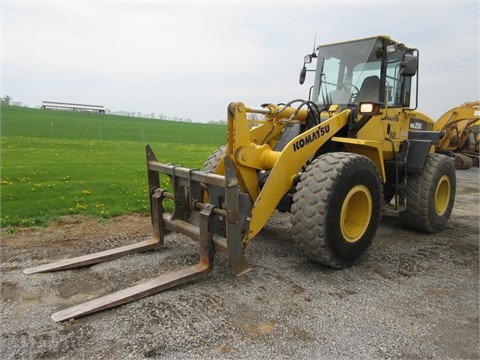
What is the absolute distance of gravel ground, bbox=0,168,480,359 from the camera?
9.54 ft

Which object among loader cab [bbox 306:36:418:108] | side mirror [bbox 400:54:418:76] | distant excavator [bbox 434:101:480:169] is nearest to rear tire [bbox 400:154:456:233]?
loader cab [bbox 306:36:418:108]

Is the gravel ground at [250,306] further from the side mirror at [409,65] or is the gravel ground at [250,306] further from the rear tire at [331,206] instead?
the side mirror at [409,65]

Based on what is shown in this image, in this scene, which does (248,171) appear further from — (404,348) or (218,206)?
(404,348)

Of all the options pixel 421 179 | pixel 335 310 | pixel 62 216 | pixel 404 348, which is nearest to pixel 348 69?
pixel 421 179

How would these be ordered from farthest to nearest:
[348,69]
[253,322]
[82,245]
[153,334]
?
[348,69] < [82,245] < [253,322] < [153,334]

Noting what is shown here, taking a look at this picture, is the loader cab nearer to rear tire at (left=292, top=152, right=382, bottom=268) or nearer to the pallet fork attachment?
rear tire at (left=292, top=152, right=382, bottom=268)

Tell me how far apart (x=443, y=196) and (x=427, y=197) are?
0.90 m

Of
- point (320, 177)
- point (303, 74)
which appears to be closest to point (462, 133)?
point (303, 74)

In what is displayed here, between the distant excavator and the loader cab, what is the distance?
11034mm

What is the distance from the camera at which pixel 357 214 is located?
4.74m

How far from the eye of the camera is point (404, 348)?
3.02m

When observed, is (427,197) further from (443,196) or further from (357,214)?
(357,214)

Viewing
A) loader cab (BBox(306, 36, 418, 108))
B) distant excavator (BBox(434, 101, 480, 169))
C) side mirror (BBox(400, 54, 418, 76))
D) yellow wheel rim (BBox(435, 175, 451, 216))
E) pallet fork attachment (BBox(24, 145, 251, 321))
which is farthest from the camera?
distant excavator (BBox(434, 101, 480, 169))

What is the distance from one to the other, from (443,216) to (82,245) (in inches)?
222
